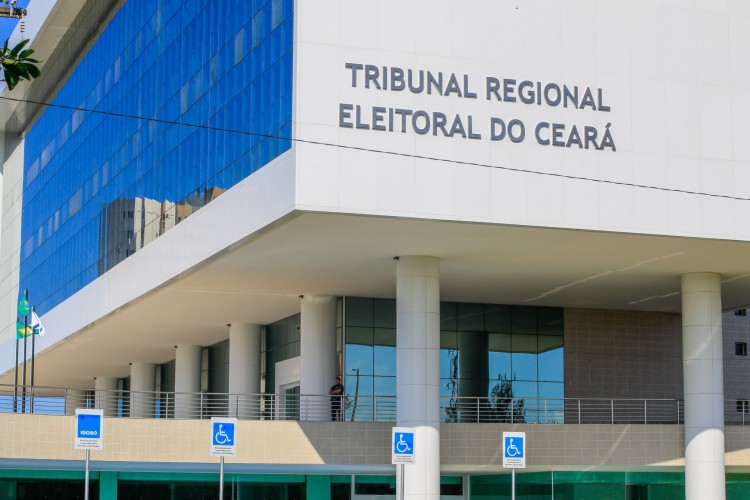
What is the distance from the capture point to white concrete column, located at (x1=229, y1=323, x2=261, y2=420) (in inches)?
1950

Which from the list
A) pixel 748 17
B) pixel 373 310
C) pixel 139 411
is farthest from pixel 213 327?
pixel 748 17

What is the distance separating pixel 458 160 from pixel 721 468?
1295 centimetres

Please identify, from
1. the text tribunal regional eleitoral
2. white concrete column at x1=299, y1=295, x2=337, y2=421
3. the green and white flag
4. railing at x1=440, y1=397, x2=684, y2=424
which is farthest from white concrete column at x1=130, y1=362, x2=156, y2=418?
the text tribunal regional eleitoral

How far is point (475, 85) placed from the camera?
107 ft

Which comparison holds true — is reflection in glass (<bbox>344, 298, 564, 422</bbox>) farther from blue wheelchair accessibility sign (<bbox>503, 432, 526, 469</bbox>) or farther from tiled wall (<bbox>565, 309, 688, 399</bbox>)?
blue wheelchair accessibility sign (<bbox>503, 432, 526, 469</bbox>)

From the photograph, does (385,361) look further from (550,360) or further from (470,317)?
(550,360)

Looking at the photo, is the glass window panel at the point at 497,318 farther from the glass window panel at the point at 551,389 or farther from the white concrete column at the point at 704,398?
the white concrete column at the point at 704,398

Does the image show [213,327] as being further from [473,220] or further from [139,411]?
[473,220]

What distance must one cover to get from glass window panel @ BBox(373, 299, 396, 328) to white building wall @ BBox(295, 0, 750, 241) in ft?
40.4

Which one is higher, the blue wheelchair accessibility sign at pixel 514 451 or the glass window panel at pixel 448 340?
the glass window panel at pixel 448 340

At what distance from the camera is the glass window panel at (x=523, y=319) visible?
46.2m

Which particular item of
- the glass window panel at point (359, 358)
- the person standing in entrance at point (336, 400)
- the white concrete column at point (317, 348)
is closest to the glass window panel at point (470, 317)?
the glass window panel at point (359, 358)

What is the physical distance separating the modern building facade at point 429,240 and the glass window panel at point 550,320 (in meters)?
0.12

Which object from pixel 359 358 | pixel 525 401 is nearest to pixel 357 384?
pixel 359 358
